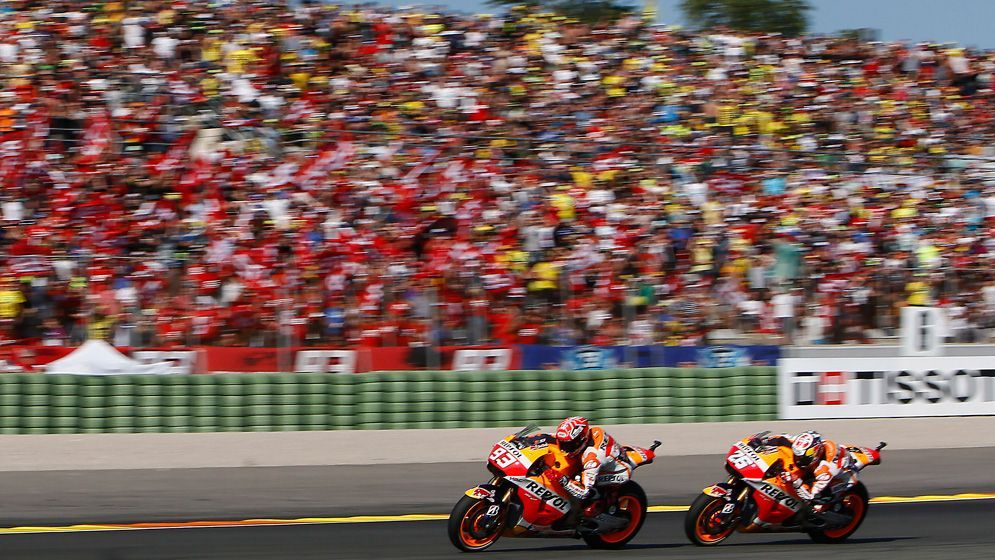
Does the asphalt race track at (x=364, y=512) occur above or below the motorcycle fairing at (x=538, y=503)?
below

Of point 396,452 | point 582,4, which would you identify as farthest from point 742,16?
point 396,452

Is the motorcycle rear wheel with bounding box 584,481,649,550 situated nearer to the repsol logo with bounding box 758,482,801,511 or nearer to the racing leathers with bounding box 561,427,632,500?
the racing leathers with bounding box 561,427,632,500

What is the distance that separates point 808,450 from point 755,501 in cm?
53

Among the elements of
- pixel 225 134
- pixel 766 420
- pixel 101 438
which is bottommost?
pixel 766 420

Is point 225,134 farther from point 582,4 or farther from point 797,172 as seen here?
point 582,4

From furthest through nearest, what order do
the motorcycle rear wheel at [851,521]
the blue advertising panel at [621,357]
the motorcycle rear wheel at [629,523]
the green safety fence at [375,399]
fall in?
the blue advertising panel at [621,357]
the green safety fence at [375,399]
the motorcycle rear wheel at [851,521]
the motorcycle rear wheel at [629,523]

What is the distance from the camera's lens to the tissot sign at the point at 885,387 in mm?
15664

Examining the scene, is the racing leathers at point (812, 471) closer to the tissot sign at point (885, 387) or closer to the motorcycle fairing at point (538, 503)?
the motorcycle fairing at point (538, 503)

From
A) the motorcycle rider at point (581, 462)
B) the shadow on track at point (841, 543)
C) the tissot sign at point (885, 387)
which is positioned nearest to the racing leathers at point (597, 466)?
the motorcycle rider at point (581, 462)

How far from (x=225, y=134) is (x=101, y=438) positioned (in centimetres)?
476

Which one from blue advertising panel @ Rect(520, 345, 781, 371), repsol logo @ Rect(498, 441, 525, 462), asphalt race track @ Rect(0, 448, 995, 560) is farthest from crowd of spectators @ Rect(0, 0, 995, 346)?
repsol logo @ Rect(498, 441, 525, 462)

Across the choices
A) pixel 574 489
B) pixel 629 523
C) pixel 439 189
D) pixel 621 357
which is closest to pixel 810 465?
pixel 629 523

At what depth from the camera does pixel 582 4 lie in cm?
3972

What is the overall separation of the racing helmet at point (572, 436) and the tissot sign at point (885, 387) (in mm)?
7891
